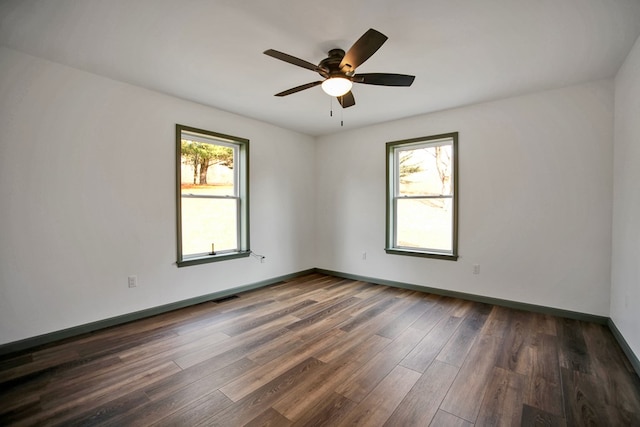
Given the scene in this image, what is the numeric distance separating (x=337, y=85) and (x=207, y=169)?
239 centimetres

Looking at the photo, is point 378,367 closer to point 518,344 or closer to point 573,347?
point 518,344

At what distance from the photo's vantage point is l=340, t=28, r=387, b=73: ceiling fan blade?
1892mm

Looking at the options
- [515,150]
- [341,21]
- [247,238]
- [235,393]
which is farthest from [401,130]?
[235,393]

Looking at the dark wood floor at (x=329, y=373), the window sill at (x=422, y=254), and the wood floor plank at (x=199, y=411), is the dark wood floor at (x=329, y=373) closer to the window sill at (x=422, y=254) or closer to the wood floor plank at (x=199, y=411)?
the wood floor plank at (x=199, y=411)

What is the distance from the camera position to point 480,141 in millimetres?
3818

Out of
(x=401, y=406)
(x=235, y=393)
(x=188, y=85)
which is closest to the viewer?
(x=401, y=406)

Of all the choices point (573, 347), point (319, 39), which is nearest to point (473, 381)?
point (573, 347)

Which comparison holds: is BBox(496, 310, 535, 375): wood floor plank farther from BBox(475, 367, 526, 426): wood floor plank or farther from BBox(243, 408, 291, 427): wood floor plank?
BBox(243, 408, 291, 427): wood floor plank

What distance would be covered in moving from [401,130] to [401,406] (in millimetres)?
3769

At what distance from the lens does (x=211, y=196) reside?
404 centimetres

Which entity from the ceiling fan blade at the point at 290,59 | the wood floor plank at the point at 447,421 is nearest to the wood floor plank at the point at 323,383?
the wood floor plank at the point at 447,421

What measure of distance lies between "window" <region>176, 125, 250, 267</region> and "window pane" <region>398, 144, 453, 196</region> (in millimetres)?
2500

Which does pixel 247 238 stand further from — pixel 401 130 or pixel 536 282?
pixel 536 282

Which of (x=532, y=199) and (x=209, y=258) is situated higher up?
(x=532, y=199)
